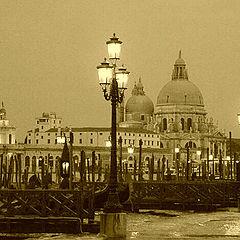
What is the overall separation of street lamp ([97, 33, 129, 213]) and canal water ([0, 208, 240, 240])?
0.89 m

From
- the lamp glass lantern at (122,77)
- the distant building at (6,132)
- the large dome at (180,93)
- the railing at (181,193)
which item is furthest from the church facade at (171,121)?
the lamp glass lantern at (122,77)

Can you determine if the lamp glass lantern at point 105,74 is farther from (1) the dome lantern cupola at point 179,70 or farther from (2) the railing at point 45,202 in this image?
(1) the dome lantern cupola at point 179,70

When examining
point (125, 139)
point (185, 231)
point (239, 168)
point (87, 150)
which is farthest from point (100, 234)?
point (125, 139)

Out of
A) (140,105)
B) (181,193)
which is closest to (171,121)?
(140,105)

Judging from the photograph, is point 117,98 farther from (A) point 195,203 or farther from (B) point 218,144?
(B) point 218,144

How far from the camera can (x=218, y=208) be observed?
3341 cm

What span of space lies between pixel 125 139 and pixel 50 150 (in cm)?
1535

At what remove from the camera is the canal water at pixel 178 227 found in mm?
20828

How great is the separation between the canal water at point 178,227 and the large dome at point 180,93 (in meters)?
137

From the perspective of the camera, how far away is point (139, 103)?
573ft

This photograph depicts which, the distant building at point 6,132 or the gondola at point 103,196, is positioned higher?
the distant building at point 6,132

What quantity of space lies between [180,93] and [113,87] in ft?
485

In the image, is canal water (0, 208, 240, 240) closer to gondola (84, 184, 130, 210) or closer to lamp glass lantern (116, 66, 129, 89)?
gondola (84, 184, 130, 210)

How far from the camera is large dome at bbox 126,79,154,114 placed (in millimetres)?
173750
